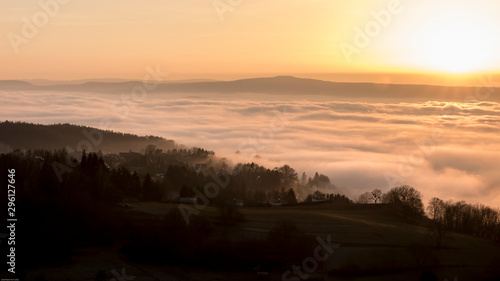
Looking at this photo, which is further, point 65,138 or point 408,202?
point 65,138

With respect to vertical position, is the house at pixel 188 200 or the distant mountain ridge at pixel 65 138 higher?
the distant mountain ridge at pixel 65 138

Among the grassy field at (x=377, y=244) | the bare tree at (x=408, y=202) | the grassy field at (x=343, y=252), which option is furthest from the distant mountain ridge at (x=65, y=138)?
the grassy field at (x=343, y=252)

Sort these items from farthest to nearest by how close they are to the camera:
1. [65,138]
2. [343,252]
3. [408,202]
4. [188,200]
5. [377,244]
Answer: [65,138], [408,202], [188,200], [377,244], [343,252]

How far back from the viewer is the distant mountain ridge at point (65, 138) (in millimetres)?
122750

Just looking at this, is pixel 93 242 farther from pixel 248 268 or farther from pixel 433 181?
pixel 433 181

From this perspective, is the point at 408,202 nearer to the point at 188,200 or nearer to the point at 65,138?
the point at 188,200

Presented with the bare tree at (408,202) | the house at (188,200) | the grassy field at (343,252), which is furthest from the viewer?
the house at (188,200)

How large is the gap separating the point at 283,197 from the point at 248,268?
34038 mm

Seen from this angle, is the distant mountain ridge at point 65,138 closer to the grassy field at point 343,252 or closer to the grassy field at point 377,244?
the grassy field at point 377,244

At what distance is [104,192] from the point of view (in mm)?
45656

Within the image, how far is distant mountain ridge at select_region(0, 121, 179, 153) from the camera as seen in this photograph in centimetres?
12275

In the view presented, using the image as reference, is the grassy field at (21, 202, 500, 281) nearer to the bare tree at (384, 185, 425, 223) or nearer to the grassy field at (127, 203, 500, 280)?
the grassy field at (127, 203, 500, 280)

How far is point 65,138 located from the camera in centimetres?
13162

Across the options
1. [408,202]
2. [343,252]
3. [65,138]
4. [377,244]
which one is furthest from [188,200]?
[65,138]
